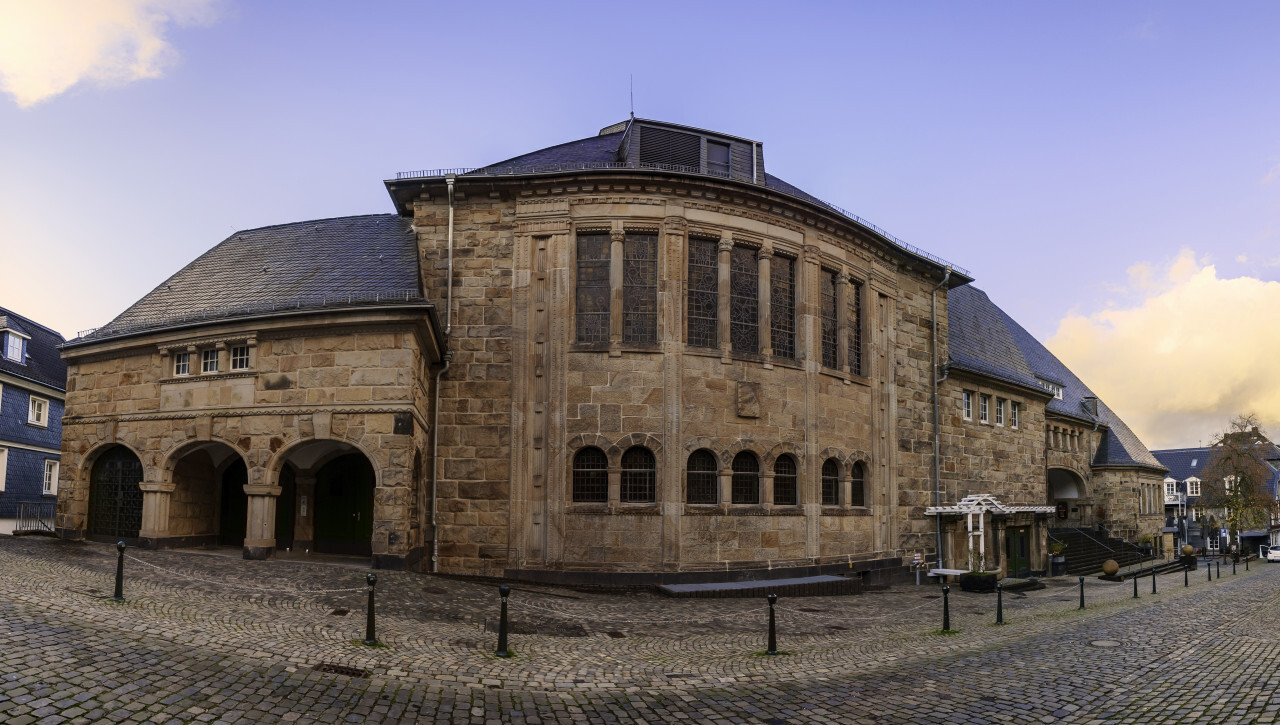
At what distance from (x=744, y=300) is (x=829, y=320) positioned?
366cm

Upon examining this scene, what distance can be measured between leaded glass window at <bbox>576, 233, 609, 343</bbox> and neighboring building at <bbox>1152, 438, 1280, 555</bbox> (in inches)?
1991

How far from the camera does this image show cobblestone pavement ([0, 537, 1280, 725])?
8.30 meters

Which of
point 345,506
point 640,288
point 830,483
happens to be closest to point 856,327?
point 830,483

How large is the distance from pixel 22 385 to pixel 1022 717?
40146 millimetres

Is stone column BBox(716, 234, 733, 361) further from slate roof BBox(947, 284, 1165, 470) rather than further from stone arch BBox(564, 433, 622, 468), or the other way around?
slate roof BBox(947, 284, 1165, 470)

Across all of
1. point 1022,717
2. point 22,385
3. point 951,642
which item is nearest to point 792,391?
point 951,642

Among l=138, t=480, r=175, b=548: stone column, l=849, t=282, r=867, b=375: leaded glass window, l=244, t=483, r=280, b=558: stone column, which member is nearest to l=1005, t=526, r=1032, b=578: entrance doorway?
l=849, t=282, r=867, b=375: leaded glass window

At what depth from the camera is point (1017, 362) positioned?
37.7m

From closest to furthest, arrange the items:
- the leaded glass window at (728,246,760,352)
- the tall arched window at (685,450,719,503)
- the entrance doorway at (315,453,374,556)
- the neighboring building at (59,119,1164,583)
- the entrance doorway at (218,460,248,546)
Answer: the neighboring building at (59,119,1164,583)
the tall arched window at (685,450,719,503)
the entrance doorway at (315,453,374,556)
the leaded glass window at (728,246,760,352)
the entrance doorway at (218,460,248,546)

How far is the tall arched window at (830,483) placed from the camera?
78.8 feet

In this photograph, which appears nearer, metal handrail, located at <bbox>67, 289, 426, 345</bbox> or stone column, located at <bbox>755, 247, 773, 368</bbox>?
metal handrail, located at <bbox>67, 289, 426, 345</bbox>

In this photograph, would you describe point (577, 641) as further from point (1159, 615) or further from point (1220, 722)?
point (1159, 615)

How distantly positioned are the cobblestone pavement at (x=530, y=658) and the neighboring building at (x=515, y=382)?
117 inches

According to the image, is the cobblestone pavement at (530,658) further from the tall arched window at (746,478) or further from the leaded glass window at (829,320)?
the leaded glass window at (829,320)
